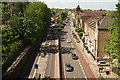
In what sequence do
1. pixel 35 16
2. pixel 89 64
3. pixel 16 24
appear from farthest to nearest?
pixel 35 16, pixel 16 24, pixel 89 64

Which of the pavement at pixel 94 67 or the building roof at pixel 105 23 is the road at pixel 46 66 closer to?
the pavement at pixel 94 67

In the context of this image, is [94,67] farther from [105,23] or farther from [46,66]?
[105,23]

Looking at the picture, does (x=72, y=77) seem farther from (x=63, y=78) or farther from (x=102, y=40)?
(x=102, y=40)

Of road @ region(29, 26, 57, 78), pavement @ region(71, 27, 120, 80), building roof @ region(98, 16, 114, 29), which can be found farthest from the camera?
building roof @ region(98, 16, 114, 29)

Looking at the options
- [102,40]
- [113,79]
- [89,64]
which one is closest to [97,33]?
[102,40]

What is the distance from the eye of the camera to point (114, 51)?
72.8 feet

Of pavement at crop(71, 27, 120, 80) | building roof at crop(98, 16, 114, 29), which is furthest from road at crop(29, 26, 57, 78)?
building roof at crop(98, 16, 114, 29)

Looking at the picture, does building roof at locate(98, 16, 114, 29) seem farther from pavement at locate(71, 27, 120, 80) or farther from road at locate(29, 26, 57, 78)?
road at locate(29, 26, 57, 78)

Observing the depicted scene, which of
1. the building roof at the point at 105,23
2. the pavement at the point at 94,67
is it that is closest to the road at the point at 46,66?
the pavement at the point at 94,67

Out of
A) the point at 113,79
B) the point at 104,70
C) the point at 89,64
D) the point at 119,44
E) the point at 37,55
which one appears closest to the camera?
the point at 119,44

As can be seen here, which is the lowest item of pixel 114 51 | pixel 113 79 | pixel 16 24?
pixel 113 79

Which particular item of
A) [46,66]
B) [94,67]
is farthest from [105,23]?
[46,66]

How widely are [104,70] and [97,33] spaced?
29.4 ft

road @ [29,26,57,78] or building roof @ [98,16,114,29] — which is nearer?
road @ [29,26,57,78]
